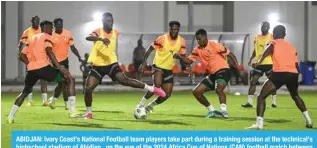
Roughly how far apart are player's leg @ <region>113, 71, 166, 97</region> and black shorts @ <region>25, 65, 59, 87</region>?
1.22 meters

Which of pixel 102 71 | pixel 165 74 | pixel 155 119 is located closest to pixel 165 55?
pixel 165 74

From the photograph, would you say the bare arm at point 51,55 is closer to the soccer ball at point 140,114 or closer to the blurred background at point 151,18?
the soccer ball at point 140,114

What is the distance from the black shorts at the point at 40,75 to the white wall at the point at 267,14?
78.4 ft

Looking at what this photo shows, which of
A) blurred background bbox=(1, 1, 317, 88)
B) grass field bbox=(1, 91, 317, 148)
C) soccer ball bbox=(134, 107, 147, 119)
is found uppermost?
blurred background bbox=(1, 1, 317, 88)

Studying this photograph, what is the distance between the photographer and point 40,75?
13.0m

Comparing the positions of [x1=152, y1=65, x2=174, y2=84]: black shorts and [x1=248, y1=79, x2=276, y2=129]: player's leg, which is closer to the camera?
[x1=248, y1=79, x2=276, y2=129]: player's leg

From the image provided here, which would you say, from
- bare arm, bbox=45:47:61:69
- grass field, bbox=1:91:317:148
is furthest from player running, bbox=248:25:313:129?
bare arm, bbox=45:47:61:69

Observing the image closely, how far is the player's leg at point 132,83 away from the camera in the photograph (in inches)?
524

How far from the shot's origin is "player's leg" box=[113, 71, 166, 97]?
13.3 m

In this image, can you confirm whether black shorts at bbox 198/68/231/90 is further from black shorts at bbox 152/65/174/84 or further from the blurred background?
the blurred background

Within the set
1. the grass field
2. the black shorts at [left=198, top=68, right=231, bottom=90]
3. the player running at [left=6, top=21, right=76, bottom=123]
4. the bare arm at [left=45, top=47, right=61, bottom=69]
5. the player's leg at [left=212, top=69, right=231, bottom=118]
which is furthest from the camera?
the black shorts at [left=198, top=68, right=231, bottom=90]

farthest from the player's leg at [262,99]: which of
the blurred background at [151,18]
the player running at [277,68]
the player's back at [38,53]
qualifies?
the blurred background at [151,18]

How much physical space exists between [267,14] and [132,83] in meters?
24.0

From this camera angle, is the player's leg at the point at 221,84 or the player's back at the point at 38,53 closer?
the player's back at the point at 38,53
